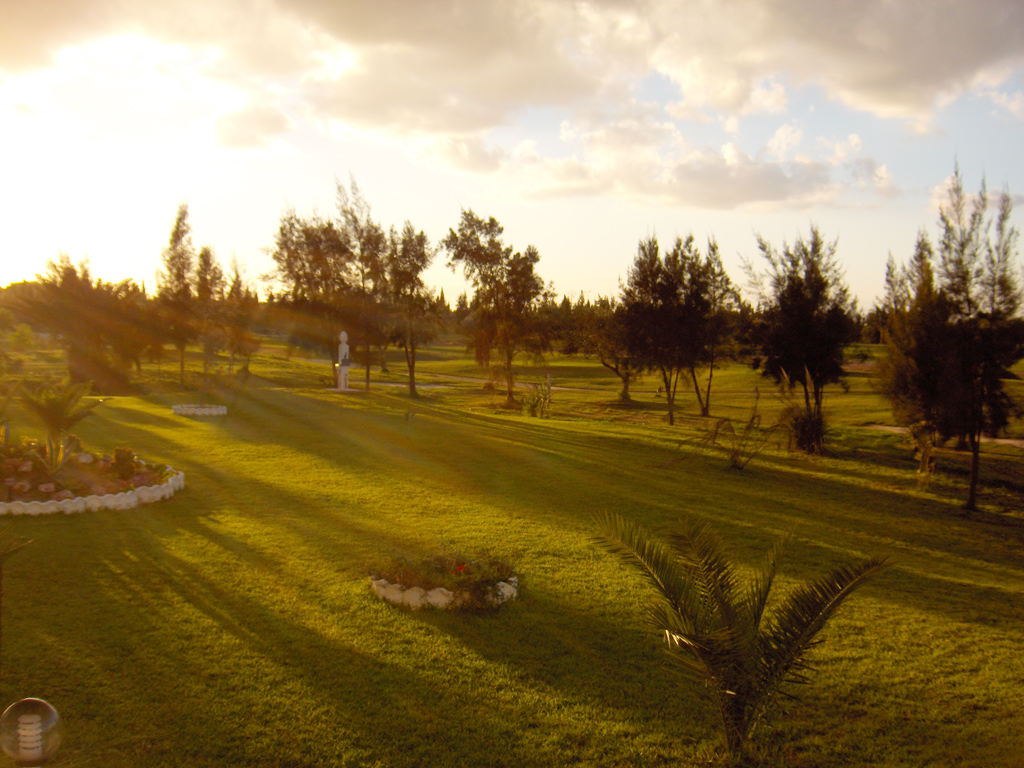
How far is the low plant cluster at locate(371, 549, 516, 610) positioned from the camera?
653 centimetres

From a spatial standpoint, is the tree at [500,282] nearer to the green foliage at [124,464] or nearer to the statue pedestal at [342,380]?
the statue pedestal at [342,380]

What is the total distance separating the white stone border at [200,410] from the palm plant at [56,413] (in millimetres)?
10435

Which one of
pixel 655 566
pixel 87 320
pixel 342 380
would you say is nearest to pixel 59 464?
pixel 655 566

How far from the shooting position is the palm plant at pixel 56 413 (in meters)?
9.98

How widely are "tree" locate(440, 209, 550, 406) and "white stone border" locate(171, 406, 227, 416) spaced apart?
585 inches

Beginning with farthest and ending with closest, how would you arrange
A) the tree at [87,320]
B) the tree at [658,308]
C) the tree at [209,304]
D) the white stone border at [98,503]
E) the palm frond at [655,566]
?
the tree at [209,304]
the tree at [87,320]
the tree at [658,308]
the white stone border at [98,503]
the palm frond at [655,566]

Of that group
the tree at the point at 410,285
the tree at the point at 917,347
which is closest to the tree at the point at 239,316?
the tree at the point at 410,285

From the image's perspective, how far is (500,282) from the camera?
3262cm

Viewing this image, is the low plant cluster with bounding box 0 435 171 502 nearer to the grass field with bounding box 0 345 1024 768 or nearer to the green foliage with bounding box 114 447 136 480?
the green foliage with bounding box 114 447 136 480

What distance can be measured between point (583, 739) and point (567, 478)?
30.4ft

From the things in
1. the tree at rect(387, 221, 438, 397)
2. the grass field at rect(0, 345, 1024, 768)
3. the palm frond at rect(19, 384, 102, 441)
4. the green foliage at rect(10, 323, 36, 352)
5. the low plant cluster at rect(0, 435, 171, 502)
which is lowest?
the grass field at rect(0, 345, 1024, 768)

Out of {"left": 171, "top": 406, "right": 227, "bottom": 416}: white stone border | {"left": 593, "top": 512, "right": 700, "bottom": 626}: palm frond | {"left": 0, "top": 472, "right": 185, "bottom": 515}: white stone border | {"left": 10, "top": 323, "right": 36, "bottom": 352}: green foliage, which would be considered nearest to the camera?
{"left": 593, "top": 512, "right": 700, "bottom": 626}: palm frond

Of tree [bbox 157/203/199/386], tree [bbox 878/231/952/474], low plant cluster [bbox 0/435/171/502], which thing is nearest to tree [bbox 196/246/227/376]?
tree [bbox 157/203/199/386]

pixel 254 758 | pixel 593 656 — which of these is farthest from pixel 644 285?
pixel 254 758
